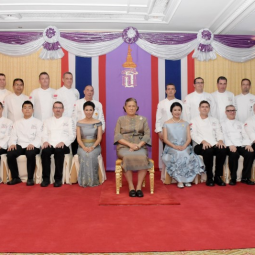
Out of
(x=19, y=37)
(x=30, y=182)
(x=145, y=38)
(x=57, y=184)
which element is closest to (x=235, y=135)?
(x=145, y=38)

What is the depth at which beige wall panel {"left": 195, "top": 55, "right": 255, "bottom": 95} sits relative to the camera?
20.0 feet

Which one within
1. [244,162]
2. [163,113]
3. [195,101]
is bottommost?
[244,162]

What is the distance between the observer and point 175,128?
15.2ft

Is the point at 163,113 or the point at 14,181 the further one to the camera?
the point at 163,113

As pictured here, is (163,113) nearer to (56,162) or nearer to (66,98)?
(66,98)

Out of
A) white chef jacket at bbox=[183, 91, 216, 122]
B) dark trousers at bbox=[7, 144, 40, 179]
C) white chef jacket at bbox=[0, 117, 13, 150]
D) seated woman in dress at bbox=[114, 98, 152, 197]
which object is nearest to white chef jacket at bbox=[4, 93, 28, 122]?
white chef jacket at bbox=[0, 117, 13, 150]

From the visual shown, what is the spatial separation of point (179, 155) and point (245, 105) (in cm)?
206

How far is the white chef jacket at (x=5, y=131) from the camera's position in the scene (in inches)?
190

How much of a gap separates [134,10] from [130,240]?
155 inches

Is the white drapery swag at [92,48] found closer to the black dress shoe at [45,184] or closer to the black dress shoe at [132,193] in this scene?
the black dress shoe at [45,184]

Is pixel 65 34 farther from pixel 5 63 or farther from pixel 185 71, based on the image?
pixel 185 71

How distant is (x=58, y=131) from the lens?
4840 mm

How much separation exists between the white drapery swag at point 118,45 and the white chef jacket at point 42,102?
0.84 metres

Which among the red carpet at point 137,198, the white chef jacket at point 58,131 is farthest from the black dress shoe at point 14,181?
the red carpet at point 137,198
